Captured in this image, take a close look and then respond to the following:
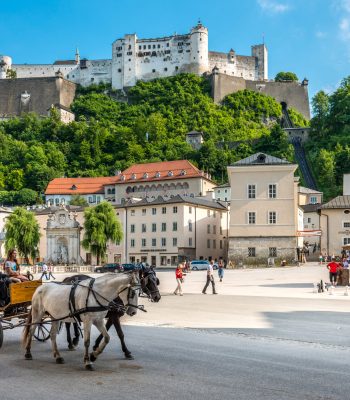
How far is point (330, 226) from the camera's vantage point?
63.6 m

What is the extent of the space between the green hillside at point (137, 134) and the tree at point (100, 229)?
4785 cm

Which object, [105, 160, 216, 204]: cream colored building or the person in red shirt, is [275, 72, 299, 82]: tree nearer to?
[105, 160, 216, 204]: cream colored building

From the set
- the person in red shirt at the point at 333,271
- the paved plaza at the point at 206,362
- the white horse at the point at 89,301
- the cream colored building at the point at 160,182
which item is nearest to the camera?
the paved plaza at the point at 206,362

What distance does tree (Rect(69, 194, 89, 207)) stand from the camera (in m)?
102

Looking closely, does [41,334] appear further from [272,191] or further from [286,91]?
[286,91]

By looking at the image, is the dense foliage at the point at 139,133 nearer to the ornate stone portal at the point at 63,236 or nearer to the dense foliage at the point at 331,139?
the dense foliage at the point at 331,139

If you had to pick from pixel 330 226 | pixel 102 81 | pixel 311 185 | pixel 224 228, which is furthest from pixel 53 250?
pixel 102 81

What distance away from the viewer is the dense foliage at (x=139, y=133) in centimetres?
12425

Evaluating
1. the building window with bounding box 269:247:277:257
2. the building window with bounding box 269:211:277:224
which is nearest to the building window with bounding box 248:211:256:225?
the building window with bounding box 269:211:277:224

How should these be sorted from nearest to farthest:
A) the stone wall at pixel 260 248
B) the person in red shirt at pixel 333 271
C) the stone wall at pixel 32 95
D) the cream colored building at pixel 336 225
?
the person in red shirt at pixel 333 271 < the stone wall at pixel 260 248 < the cream colored building at pixel 336 225 < the stone wall at pixel 32 95

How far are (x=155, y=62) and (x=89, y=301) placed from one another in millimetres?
144982

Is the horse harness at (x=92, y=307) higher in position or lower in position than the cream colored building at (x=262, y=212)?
lower

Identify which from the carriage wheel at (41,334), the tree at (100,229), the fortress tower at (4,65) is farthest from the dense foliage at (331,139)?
the carriage wheel at (41,334)

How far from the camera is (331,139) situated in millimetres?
117562
